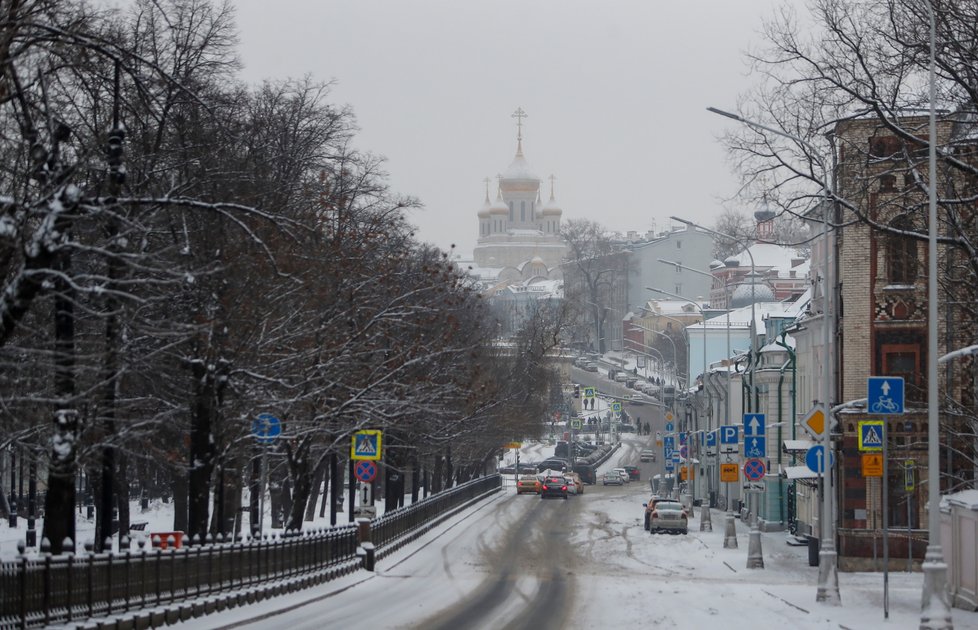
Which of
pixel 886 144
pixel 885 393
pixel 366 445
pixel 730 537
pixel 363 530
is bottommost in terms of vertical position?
pixel 730 537

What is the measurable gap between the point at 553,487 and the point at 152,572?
69.5 m

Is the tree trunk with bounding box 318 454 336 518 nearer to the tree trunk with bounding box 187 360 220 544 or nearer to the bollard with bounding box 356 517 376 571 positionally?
the bollard with bounding box 356 517 376 571

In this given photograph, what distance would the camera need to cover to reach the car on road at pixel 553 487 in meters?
90.7

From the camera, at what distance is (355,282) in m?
39.3

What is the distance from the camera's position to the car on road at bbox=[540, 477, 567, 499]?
9069 cm

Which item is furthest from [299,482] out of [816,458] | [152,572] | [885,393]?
[885,393]

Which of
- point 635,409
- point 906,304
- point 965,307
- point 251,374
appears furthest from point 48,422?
point 635,409

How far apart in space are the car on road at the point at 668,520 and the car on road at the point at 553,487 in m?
33.3

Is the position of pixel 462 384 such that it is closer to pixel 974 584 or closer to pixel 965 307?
pixel 965 307

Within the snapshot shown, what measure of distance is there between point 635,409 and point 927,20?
13622 cm

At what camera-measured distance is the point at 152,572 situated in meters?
22.0

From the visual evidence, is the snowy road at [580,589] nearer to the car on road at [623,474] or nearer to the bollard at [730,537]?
the bollard at [730,537]

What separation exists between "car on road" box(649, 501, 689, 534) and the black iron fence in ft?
71.1

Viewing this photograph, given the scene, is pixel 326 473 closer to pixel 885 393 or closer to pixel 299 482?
pixel 299 482
